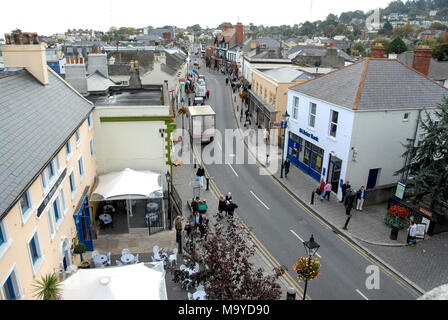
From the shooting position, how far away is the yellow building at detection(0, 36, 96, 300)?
8.80 m

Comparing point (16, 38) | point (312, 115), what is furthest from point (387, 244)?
point (16, 38)

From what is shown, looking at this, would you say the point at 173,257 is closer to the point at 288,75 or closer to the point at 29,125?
the point at 29,125

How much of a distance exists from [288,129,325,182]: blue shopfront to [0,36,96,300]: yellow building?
14698 mm

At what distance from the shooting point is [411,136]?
2117 centimetres

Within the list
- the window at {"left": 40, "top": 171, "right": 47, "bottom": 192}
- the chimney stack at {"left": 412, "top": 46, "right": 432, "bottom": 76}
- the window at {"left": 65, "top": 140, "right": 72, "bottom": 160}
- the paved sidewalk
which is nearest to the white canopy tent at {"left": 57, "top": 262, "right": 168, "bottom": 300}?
the window at {"left": 40, "top": 171, "right": 47, "bottom": 192}

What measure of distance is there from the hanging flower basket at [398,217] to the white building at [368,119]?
2.55 meters

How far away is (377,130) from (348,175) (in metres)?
3.13

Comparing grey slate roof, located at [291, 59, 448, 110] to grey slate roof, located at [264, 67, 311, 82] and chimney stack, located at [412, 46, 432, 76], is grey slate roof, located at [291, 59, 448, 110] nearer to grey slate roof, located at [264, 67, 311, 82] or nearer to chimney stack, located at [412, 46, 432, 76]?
chimney stack, located at [412, 46, 432, 76]

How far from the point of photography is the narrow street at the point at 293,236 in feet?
44.8

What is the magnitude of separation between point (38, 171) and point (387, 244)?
15306 millimetres

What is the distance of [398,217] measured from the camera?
17844mm
